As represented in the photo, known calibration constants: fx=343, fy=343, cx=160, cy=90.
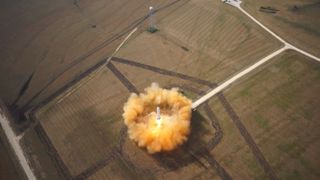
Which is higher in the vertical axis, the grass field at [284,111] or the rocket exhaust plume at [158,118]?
the rocket exhaust plume at [158,118]

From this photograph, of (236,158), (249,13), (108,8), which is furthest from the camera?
(108,8)

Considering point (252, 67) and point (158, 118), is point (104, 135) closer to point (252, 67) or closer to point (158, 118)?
point (158, 118)

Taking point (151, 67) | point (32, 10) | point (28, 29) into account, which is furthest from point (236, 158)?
point (32, 10)

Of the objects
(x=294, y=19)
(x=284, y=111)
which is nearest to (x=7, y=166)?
(x=284, y=111)

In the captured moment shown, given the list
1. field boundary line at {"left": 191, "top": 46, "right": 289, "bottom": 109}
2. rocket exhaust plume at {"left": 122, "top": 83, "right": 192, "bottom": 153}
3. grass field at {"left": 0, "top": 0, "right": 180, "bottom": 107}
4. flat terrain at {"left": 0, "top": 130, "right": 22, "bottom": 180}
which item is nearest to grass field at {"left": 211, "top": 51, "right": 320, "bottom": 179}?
field boundary line at {"left": 191, "top": 46, "right": 289, "bottom": 109}

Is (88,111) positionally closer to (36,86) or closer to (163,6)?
(36,86)

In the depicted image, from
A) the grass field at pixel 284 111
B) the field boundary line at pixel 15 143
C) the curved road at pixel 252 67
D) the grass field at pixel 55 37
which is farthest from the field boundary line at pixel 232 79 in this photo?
the field boundary line at pixel 15 143

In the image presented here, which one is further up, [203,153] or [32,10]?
[32,10]

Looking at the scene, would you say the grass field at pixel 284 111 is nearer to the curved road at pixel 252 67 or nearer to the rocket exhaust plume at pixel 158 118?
the curved road at pixel 252 67
